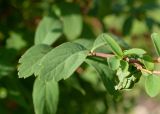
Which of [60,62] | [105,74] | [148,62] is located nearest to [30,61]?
[60,62]

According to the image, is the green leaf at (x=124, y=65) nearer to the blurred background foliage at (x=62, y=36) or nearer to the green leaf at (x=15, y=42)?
the blurred background foliage at (x=62, y=36)

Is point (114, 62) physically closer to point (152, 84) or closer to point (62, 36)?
point (152, 84)

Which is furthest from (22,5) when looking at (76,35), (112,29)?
(112,29)

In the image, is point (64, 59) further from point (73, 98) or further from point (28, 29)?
point (73, 98)

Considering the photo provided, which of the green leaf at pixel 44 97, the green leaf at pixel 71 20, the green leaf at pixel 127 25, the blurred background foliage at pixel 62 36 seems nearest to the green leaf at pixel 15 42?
the blurred background foliage at pixel 62 36

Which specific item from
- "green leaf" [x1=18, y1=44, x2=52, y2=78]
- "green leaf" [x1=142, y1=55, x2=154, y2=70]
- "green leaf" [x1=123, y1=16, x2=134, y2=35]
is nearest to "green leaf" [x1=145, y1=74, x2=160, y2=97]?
"green leaf" [x1=142, y1=55, x2=154, y2=70]

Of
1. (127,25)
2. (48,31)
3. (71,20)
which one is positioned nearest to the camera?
(48,31)

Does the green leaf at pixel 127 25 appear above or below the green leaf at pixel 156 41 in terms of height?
below

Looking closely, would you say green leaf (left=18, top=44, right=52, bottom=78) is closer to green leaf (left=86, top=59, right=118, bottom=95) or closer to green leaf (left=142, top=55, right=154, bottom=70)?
green leaf (left=86, top=59, right=118, bottom=95)
